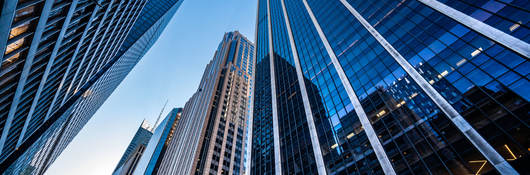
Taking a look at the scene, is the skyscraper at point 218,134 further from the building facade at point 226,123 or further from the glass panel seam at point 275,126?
the glass panel seam at point 275,126

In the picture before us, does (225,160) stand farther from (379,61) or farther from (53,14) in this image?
(53,14)

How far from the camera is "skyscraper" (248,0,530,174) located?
19.3 m

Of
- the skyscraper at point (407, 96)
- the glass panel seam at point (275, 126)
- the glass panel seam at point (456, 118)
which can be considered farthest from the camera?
the glass panel seam at point (275, 126)

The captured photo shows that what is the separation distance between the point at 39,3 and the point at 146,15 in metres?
56.5

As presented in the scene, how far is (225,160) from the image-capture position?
71.8m

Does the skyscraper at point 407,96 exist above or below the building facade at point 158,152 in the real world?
below

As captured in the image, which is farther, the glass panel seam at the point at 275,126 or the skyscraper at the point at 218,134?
the skyscraper at the point at 218,134

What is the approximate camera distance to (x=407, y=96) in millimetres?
26047

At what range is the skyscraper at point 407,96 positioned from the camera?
63.2 feet

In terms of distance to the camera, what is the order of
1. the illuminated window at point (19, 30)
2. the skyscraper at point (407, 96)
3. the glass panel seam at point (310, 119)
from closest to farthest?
the illuminated window at point (19, 30) → the skyscraper at point (407, 96) → the glass panel seam at point (310, 119)

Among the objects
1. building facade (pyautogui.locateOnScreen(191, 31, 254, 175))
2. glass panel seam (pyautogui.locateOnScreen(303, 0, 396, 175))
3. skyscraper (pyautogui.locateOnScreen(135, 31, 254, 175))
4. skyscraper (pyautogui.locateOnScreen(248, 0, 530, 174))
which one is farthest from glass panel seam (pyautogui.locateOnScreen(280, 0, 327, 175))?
skyscraper (pyautogui.locateOnScreen(135, 31, 254, 175))

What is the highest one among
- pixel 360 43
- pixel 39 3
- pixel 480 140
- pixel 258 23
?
pixel 258 23

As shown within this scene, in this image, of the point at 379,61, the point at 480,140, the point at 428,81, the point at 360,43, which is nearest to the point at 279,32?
the point at 360,43

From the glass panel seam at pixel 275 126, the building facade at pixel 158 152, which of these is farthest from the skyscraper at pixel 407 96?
the building facade at pixel 158 152
